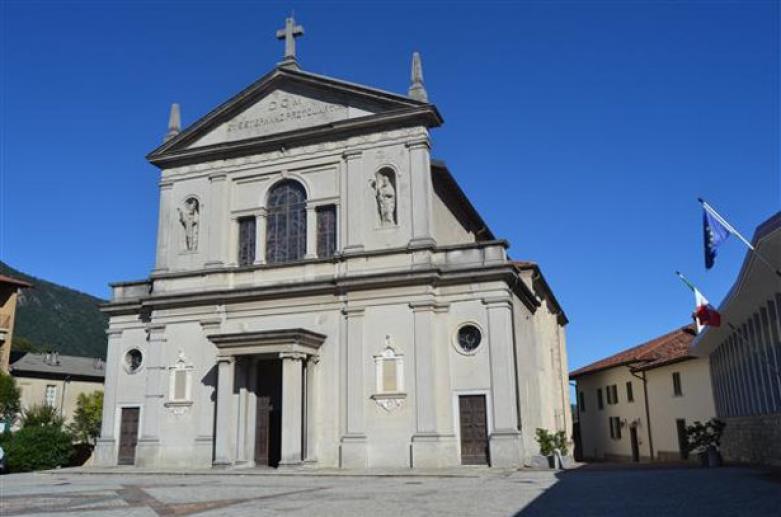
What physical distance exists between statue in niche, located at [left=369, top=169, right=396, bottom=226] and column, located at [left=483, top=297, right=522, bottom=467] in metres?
4.54

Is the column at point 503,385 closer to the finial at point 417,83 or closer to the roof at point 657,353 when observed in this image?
the finial at point 417,83

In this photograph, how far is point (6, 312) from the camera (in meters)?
38.0

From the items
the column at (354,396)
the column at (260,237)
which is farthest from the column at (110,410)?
the column at (354,396)

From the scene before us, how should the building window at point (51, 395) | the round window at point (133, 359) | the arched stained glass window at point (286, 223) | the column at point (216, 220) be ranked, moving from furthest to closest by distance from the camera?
the building window at point (51, 395) → the round window at point (133, 359) → the column at point (216, 220) → the arched stained glass window at point (286, 223)

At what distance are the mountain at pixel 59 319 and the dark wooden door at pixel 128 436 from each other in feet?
209

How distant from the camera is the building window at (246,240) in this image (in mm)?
26172

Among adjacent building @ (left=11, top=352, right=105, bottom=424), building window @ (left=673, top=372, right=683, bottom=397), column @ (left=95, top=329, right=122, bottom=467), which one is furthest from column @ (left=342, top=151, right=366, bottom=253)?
adjacent building @ (left=11, top=352, right=105, bottom=424)

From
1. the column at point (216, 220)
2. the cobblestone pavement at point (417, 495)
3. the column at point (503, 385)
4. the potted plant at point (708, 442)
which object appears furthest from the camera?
the column at point (216, 220)

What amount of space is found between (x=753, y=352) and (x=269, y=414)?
15133 millimetres

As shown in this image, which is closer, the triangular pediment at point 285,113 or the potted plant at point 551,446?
the potted plant at point 551,446

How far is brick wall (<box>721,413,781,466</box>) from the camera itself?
17.2m

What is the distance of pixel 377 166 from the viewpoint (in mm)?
24703

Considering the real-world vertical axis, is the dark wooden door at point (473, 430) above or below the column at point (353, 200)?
below

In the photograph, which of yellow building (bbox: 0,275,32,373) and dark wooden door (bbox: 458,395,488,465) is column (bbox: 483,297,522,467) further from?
yellow building (bbox: 0,275,32,373)
